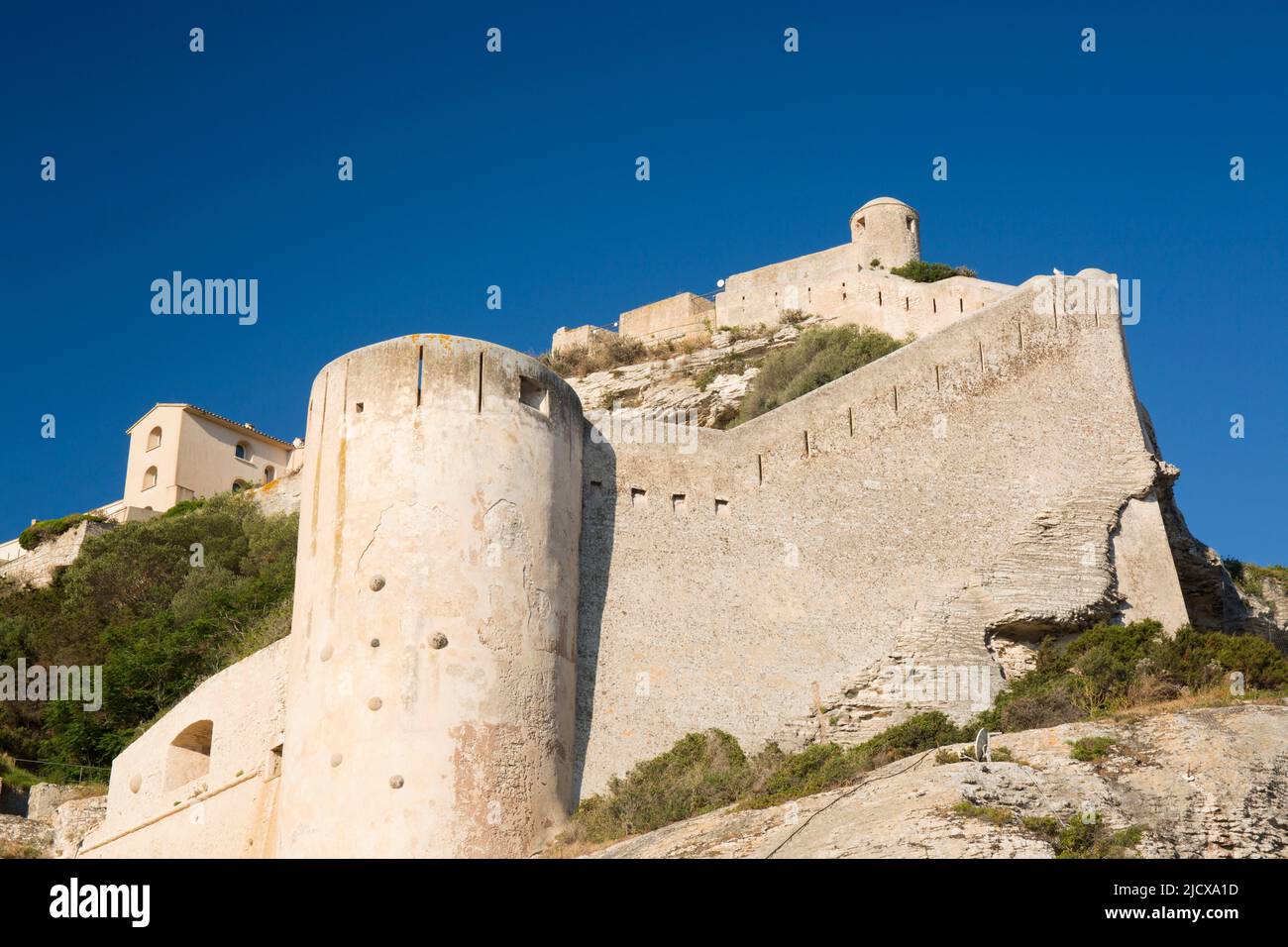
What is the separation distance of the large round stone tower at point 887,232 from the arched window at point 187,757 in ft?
80.7

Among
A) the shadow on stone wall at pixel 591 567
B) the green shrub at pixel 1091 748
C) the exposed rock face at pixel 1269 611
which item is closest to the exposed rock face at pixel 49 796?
the shadow on stone wall at pixel 591 567

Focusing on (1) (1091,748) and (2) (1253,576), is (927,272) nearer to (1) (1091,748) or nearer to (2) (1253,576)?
(2) (1253,576)

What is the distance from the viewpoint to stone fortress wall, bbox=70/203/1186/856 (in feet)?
59.4

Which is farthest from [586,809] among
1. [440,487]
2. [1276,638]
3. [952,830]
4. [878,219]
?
[878,219]

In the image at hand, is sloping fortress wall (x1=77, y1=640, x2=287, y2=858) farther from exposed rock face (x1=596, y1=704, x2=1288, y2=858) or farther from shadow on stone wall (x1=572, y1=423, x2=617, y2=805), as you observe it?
exposed rock face (x1=596, y1=704, x2=1288, y2=858)

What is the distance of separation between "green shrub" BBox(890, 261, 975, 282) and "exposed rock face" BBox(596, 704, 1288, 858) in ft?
78.1

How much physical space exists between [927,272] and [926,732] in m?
22.5

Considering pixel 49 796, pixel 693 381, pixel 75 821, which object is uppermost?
pixel 693 381

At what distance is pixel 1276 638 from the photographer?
28297 mm

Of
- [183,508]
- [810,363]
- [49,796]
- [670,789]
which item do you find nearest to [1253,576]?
[810,363]

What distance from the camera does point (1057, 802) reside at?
15352 mm
